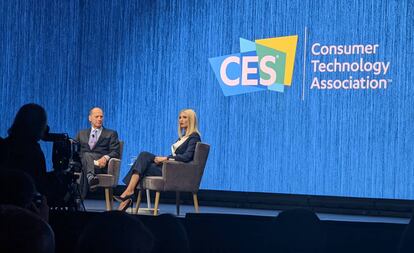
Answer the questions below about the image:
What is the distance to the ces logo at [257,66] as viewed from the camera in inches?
346

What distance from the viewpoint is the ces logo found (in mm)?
8789

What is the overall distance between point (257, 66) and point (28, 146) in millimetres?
5705

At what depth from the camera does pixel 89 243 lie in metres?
1.46

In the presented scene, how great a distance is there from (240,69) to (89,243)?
763 centimetres

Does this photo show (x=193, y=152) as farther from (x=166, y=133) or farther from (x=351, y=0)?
(x=351, y=0)

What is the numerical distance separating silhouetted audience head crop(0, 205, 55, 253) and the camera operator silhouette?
2155 millimetres

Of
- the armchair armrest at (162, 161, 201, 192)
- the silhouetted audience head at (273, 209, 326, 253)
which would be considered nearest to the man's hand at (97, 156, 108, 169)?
the armchair armrest at (162, 161, 201, 192)

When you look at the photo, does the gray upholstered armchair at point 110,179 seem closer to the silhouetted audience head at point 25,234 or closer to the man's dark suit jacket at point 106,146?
the man's dark suit jacket at point 106,146

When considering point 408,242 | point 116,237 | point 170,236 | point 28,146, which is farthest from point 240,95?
point 116,237

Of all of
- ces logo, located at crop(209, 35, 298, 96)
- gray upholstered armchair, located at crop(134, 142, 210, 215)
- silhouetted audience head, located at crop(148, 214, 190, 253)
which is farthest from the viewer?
ces logo, located at crop(209, 35, 298, 96)

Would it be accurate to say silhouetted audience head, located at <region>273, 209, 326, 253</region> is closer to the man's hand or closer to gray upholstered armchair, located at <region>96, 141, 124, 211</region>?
gray upholstered armchair, located at <region>96, 141, 124, 211</region>

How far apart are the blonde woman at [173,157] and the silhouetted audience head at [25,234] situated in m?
6.34

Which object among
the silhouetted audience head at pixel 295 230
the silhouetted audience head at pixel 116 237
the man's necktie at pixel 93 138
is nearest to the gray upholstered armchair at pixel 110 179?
the man's necktie at pixel 93 138

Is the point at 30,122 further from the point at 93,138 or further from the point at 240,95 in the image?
the point at 240,95
